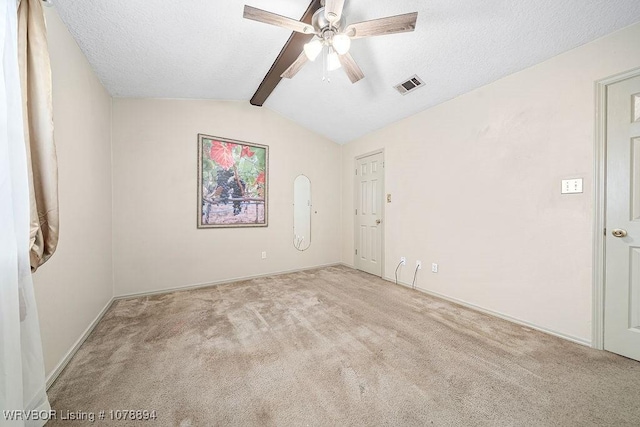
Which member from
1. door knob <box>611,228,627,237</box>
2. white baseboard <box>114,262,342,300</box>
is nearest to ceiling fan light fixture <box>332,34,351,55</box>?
door knob <box>611,228,627,237</box>

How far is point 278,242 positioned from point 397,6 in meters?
3.45

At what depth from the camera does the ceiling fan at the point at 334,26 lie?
5.49ft

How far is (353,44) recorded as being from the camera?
2.42 meters

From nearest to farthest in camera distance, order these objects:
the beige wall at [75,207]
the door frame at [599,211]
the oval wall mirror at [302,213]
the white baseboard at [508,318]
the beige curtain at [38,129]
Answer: the beige curtain at [38,129], the beige wall at [75,207], the door frame at [599,211], the white baseboard at [508,318], the oval wall mirror at [302,213]

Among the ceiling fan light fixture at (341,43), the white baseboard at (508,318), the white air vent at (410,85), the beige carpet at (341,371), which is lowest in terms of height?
the beige carpet at (341,371)

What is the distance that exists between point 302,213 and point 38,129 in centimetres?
343

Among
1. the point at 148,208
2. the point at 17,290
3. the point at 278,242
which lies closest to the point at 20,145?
the point at 17,290

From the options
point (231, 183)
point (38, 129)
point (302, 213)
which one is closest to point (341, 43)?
point (38, 129)

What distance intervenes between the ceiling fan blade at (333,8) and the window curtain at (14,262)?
1.68 m

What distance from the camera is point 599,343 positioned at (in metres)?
1.91

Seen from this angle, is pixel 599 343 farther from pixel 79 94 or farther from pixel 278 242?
pixel 79 94

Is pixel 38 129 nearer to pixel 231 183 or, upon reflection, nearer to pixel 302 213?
pixel 231 183

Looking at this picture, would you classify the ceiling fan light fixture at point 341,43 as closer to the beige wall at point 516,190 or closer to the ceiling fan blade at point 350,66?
the ceiling fan blade at point 350,66

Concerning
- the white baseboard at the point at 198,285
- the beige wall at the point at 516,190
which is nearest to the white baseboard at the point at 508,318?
the beige wall at the point at 516,190
